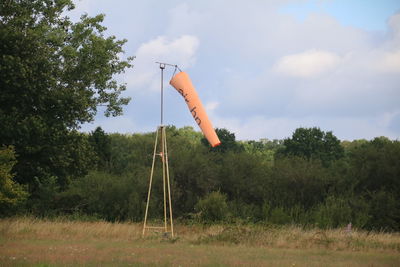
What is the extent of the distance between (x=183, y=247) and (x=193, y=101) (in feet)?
15.8

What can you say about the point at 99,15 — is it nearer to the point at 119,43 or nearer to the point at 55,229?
the point at 119,43

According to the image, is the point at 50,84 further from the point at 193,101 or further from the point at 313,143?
the point at 313,143

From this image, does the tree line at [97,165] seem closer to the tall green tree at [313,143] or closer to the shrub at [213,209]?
the shrub at [213,209]

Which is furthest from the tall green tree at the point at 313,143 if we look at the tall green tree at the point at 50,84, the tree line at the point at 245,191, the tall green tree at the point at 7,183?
the tall green tree at the point at 7,183

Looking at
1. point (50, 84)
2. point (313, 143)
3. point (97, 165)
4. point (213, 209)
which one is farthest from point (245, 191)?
point (313, 143)

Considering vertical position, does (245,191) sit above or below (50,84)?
below

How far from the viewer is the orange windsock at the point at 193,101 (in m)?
16.4

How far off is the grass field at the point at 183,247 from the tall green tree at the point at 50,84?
4.64 metres

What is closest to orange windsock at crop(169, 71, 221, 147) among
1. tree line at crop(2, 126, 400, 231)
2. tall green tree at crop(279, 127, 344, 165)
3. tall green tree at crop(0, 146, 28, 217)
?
tall green tree at crop(0, 146, 28, 217)

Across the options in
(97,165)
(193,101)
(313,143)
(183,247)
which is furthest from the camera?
(313,143)

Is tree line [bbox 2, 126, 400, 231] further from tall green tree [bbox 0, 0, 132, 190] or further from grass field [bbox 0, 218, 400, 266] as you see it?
grass field [bbox 0, 218, 400, 266]

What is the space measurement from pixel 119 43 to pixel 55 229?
48.1ft

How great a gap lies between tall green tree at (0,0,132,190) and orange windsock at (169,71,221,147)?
7869 millimetres

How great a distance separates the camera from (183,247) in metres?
14.3
